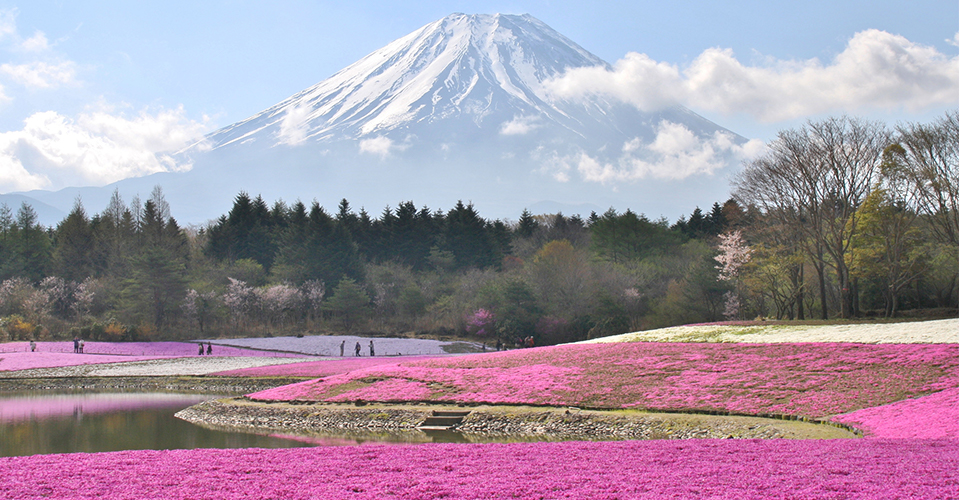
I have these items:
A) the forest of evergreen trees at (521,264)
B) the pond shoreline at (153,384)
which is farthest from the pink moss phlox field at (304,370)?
the forest of evergreen trees at (521,264)

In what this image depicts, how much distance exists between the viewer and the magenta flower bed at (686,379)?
18.3m

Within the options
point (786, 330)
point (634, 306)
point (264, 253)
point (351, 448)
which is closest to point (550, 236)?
point (634, 306)

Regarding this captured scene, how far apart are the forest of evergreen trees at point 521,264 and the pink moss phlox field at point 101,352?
15.6 feet

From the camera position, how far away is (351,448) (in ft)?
42.5

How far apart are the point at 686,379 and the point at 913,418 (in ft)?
24.2

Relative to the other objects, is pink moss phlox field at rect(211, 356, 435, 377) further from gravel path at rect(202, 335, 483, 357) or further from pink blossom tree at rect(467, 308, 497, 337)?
pink blossom tree at rect(467, 308, 497, 337)

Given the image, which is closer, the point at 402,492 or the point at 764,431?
the point at 402,492

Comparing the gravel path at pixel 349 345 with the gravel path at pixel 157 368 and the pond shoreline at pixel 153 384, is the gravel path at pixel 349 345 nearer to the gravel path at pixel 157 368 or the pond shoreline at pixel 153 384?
the gravel path at pixel 157 368

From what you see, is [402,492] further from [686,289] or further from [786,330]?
[686,289]

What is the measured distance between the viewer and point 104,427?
19672 millimetres

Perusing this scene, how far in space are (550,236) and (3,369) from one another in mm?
66800

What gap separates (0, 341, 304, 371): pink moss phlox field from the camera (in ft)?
127

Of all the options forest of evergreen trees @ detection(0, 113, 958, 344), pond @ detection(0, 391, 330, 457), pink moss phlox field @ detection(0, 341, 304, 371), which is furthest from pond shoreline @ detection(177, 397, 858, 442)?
forest of evergreen trees @ detection(0, 113, 958, 344)

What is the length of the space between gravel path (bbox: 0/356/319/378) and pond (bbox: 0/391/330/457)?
23.1 ft
